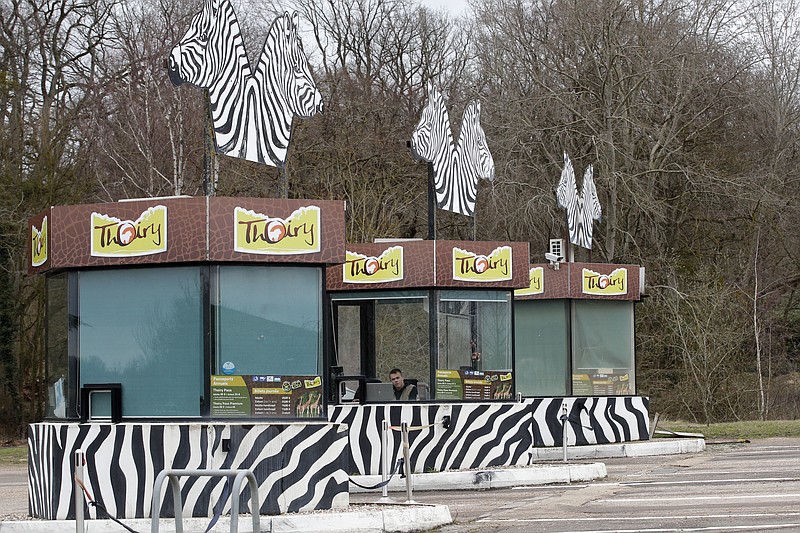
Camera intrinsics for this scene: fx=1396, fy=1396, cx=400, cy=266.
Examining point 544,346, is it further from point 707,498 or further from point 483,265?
point 707,498

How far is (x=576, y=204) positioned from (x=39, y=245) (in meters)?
16.7

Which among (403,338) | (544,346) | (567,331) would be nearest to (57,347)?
(403,338)

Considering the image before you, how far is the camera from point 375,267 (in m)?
21.3

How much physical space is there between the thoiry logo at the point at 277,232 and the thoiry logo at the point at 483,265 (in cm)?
606

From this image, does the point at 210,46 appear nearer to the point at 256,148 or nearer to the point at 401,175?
the point at 256,148

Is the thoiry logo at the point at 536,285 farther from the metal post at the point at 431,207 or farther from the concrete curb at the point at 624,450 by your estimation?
the metal post at the point at 431,207

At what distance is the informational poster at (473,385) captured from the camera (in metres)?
20.8

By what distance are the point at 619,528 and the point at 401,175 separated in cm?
2707

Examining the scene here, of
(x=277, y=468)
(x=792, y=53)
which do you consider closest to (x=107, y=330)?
(x=277, y=468)

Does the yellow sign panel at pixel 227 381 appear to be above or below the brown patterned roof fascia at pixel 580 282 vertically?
below

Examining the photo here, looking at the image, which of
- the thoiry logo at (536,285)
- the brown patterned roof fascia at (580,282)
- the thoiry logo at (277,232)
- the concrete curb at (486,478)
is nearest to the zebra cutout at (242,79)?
the thoiry logo at (277,232)

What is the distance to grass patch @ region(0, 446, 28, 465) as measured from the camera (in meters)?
30.2

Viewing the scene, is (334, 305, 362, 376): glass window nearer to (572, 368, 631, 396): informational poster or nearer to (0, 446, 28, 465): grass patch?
(572, 368, 631, 396): informational poster

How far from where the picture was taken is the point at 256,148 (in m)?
16.3
